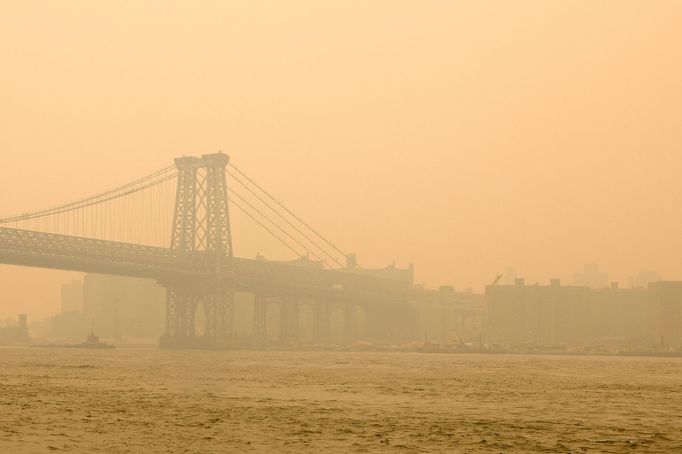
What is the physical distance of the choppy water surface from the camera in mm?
25641

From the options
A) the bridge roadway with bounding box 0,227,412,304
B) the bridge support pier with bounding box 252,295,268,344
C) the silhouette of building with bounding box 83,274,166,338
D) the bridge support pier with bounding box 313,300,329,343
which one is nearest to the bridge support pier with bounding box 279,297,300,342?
the bridge support pier with bounding box 252,295,268,344

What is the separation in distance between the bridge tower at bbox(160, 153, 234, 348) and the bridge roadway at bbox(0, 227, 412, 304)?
63cm

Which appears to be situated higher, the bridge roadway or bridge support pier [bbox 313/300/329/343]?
the bridge roadway

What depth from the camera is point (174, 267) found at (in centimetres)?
9600

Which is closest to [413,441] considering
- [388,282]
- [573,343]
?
[388,282]

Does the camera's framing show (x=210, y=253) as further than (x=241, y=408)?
Yes

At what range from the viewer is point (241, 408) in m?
34.5

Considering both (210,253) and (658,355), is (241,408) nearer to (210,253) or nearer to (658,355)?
(210,253)

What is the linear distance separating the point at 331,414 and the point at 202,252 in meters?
A: 68.8

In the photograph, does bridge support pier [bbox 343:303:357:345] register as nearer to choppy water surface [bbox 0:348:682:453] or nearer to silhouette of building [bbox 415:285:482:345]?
silhouette of building [bbox 415:285:482:345]

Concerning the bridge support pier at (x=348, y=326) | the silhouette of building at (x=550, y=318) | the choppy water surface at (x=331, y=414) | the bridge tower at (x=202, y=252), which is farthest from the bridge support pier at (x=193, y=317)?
the silhouette of building at (x=550, y=318)

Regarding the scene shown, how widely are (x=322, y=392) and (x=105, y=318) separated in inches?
6017

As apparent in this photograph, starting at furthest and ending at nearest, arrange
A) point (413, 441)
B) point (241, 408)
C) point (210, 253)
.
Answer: point (210, 253), point (241, 408), point (413, 441)

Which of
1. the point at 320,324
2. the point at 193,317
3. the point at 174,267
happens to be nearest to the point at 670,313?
the point at 320,324
